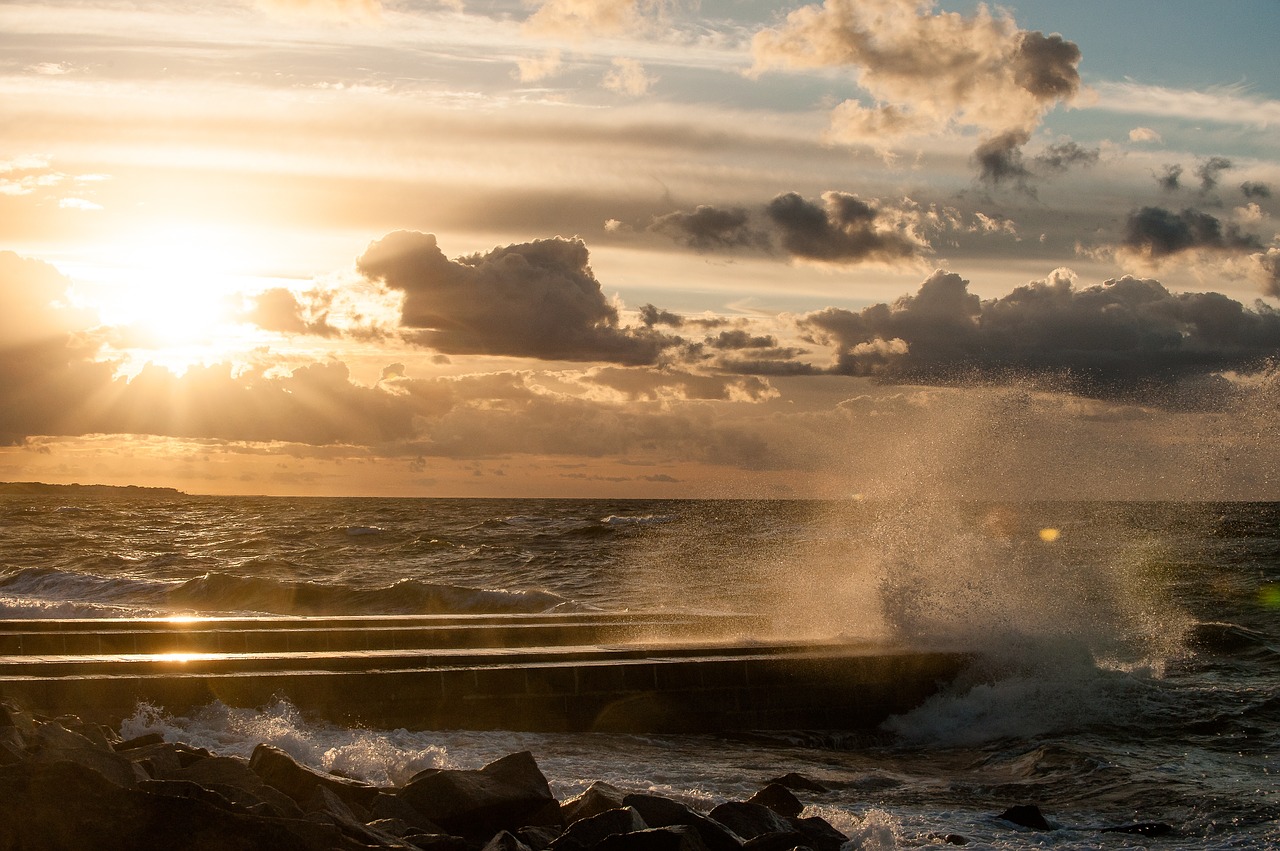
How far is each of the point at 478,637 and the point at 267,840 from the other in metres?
8.99

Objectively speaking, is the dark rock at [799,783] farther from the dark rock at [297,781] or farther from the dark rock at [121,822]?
the dark rock at [121,822]

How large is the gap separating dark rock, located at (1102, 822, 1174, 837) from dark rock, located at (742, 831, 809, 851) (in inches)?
98.0

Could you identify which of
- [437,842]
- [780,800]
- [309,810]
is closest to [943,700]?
[780,800]

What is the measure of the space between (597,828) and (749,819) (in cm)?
103

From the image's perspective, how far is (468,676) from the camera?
1023cm

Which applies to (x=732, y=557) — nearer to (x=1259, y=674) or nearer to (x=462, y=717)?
(x=1259, y=674)

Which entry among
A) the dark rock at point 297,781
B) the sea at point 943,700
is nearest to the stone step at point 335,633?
the sea at point 943,700

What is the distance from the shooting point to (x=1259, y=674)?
15.4 metres

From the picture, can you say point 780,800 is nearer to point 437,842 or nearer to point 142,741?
point 437,842

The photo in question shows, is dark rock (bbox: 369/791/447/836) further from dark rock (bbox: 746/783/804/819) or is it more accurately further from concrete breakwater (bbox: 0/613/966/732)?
concrete breakwater (bbox: 0/613/966/732)

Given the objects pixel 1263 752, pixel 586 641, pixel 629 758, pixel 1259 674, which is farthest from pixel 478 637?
pixel 1259 674

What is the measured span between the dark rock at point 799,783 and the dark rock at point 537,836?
2307mm

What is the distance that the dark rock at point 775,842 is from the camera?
21.1ft

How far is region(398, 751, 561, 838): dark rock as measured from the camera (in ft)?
22.3
